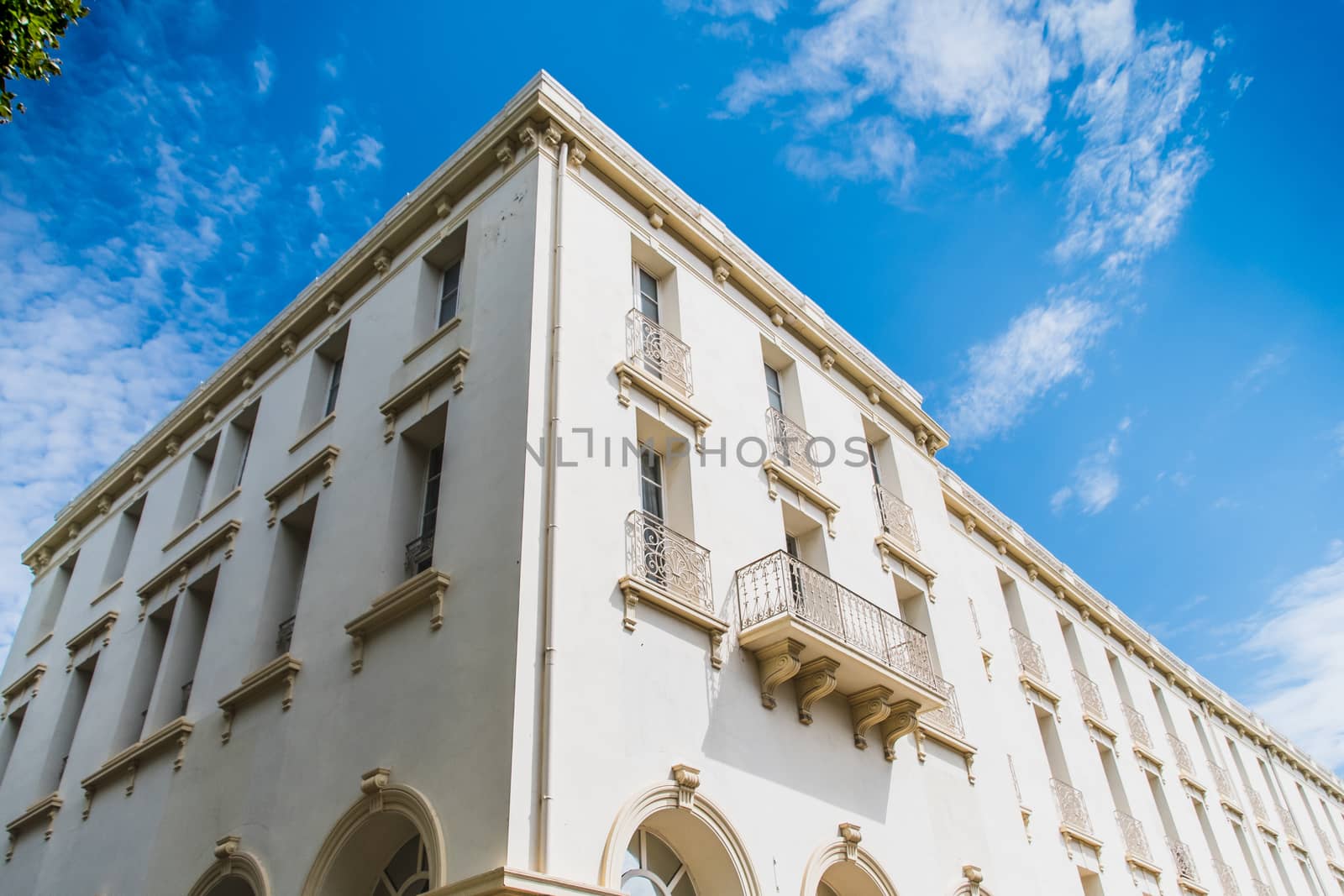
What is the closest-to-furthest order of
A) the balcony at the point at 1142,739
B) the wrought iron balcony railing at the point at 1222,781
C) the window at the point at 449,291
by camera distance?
1. the window at the point at 449,291
2. the balcony at the point at 1142,739
3. the wrought iron balcony railing at the point at 1222,781

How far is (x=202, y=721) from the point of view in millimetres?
13406

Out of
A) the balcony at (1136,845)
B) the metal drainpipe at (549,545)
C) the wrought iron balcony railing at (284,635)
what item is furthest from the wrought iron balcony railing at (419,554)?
the balcony at (1136,845)

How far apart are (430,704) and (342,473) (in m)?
4.79

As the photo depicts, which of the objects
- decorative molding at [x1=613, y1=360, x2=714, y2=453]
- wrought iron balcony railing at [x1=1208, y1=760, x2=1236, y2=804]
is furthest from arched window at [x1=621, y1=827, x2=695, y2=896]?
wrought iron balcony railing at [x1=1208, y1=760, x2=1236, y2=804]

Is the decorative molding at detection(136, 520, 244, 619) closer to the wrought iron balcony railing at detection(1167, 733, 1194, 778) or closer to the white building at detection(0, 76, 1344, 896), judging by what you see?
the white building at detection(0, 76, 1344, 896)

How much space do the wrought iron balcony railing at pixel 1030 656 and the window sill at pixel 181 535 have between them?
16.7m

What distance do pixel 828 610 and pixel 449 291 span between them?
7280 mm

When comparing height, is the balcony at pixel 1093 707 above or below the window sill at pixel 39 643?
below

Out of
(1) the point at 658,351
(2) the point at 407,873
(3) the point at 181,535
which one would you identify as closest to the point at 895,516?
(1) the point at 658,351

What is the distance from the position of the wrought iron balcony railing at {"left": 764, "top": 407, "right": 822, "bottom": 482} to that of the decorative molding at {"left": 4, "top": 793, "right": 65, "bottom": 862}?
40.7 ft

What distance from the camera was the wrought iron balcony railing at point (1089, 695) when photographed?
23719mm

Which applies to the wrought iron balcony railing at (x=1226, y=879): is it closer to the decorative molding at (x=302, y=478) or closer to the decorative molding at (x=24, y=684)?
the decorative molding at (x=302, y=478)

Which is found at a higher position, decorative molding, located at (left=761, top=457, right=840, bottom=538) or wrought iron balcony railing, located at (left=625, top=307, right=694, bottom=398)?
wrought iron balcony railing, located at (left=625, top=307, right=694, bottom=398)

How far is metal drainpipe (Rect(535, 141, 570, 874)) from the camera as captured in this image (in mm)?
8883
